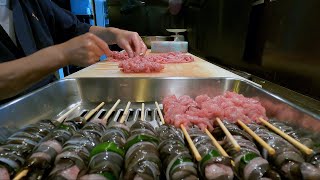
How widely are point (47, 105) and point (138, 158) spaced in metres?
1.15

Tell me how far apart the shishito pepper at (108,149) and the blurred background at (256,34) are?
1.73 metres

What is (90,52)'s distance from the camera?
7.09ft

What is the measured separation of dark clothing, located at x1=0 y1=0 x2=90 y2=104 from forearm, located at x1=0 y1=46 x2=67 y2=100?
2.50 feet

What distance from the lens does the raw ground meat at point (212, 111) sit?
146 cm

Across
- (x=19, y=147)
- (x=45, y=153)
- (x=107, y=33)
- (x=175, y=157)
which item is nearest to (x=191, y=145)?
(x=175, y=157)

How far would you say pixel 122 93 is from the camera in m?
2.14

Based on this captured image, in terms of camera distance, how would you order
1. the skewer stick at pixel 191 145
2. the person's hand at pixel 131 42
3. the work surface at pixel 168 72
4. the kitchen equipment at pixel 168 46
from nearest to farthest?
the skewer stick at pixel 191 145 < the work surface at pixel 168 72 < the person's hand at pixel 131 42 < the kitchen equipment at pixel 168 46

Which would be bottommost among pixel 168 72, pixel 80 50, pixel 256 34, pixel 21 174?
pixel 21 174

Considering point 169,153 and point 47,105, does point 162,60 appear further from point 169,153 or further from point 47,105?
point 169,153

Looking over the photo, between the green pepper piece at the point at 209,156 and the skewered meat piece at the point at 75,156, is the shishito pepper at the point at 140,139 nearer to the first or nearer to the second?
the skewered meat piece at the point at 75,156

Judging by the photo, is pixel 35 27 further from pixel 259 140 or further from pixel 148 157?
pixel 259 140

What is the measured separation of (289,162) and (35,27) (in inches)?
120

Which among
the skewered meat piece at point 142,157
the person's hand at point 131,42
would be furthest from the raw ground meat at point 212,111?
the person's hand at point 131,42

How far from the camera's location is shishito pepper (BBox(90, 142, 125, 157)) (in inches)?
38.8
